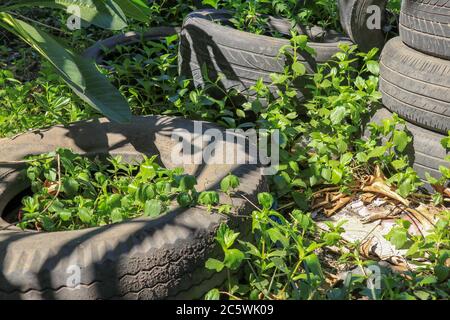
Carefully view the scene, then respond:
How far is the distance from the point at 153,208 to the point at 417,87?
4.23 feet

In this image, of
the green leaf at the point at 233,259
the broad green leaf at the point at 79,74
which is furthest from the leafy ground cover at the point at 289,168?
the broad green leaf at the point at 79,74

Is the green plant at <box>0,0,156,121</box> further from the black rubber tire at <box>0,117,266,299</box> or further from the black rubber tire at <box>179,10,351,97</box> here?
the black rubber tire at <box>179,10,351,97</box>

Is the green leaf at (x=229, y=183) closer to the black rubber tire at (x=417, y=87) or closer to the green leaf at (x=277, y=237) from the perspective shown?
the green leaf at (x=277, y=237)

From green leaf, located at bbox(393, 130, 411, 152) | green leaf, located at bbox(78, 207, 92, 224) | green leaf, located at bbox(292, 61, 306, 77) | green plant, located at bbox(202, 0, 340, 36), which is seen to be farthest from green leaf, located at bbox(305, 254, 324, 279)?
green plant, located at bbox(202, 0, 340, 36)

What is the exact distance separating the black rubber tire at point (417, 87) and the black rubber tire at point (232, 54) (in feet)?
1.25

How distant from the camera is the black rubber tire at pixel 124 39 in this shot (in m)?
4.22

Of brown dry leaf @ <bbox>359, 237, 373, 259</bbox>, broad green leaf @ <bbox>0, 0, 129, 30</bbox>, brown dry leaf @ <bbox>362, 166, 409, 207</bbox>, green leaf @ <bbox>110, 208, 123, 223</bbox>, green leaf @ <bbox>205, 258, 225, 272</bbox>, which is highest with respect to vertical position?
broad green leaf @ <bbox>0, 0, 129, 30</bbox>

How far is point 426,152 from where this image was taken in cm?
306

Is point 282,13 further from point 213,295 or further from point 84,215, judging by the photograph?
point 213,295

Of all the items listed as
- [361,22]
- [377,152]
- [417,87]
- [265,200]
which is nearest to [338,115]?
[377,152]

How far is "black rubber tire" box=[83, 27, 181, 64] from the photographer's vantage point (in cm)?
422

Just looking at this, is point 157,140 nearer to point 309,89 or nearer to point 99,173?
point 99,173

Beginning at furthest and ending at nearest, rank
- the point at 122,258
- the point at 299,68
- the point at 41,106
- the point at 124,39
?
the point at 124,39 → the point at 41,106 → the point at 299,68 → the point at 122,258
